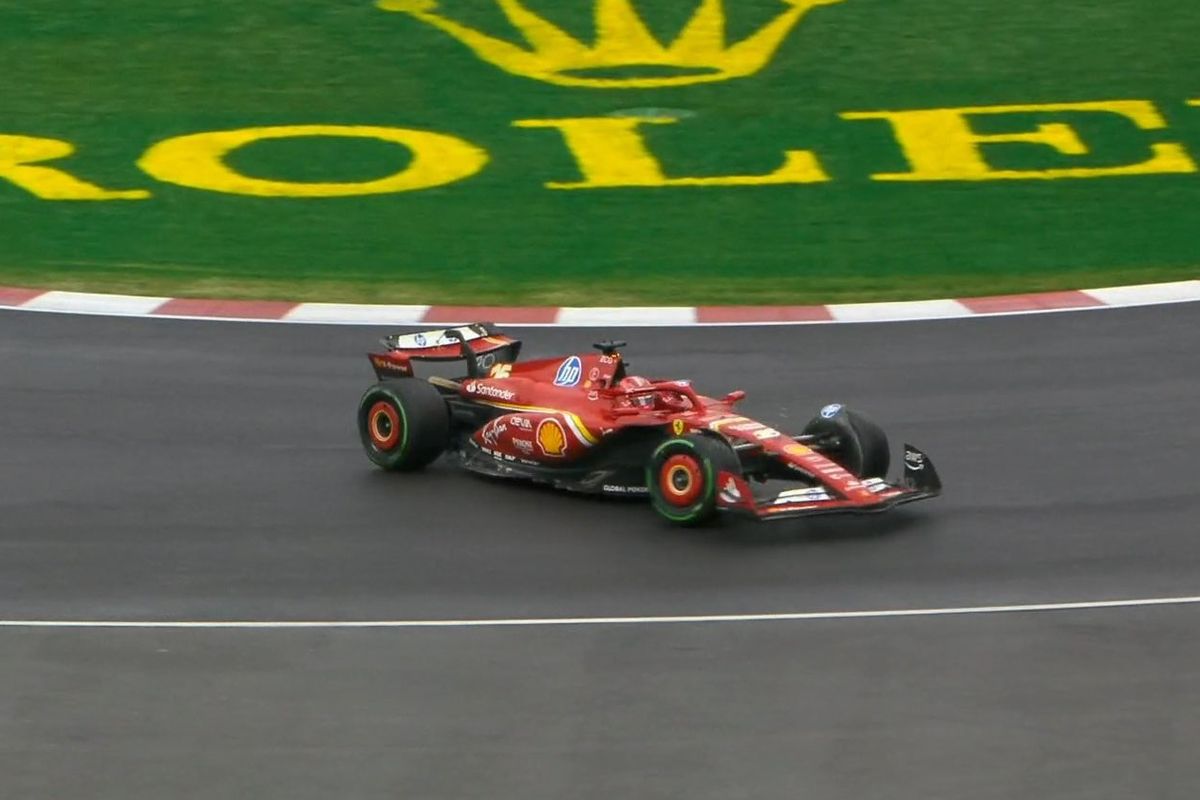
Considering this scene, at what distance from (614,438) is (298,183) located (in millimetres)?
8761

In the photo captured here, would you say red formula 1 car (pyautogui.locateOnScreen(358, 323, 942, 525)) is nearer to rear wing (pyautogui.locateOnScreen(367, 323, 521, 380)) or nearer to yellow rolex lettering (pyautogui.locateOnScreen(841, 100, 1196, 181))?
rear wing (pyautogui.locateOnScreen(367, 323, 521, 380))

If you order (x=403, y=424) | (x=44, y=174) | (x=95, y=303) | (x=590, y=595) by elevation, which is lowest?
(x=95, y=303)

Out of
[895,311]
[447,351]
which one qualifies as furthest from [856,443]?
[895,311]

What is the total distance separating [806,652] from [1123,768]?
1609 millimetres

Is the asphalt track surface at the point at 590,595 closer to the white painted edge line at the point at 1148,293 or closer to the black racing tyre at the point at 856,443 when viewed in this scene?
the black racing tyre at the point at 856,443

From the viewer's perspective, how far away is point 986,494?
1059cm

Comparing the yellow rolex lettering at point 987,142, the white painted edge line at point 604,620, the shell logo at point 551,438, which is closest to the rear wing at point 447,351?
the shell logo at point 551,438

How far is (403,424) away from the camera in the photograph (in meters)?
11.0

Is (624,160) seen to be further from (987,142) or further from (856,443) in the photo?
(856,443)

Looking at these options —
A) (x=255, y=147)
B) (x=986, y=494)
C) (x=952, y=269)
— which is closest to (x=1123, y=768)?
(x=986, y=494)

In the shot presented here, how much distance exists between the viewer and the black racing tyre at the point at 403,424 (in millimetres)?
11008

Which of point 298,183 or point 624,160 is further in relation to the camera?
point 624,160

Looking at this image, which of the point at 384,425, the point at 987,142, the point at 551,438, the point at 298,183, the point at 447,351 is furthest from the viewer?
the point at 987,142

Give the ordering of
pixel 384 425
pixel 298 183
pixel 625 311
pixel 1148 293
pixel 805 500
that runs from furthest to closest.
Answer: pixel 298 183, pixel 1148 293, pixel 625 311, pixel 384 425, pixel 805 500
